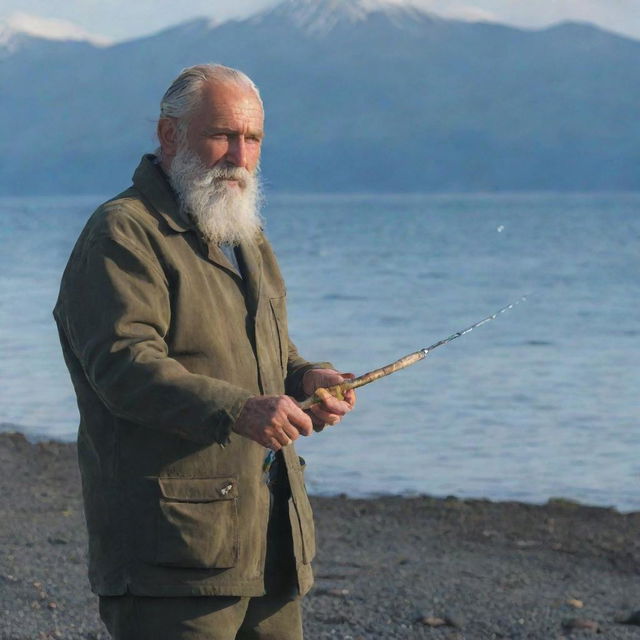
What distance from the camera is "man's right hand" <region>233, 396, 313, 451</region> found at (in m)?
3.34

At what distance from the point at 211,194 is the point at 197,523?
0.80 m

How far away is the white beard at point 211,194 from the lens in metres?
3.71

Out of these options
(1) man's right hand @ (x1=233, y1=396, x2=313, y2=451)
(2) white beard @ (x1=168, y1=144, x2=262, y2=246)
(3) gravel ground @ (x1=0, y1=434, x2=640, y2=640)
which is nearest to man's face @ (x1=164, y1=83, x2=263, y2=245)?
(2) white beard @ (x1=168, y1=144, x2=262, y2=246)

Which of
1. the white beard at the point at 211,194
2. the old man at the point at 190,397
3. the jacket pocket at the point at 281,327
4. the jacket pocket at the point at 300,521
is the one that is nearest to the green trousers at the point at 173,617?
the old man at the point at 190,397

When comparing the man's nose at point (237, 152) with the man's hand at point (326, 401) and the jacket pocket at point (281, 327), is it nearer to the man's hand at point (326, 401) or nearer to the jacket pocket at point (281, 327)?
the jacket pocket at point (281, 327)

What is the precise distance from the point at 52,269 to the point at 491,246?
3109 cm

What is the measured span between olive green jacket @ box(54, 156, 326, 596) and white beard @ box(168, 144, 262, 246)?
36mm

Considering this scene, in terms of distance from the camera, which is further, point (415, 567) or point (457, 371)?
point (457, 371)

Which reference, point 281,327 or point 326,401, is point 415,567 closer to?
point 281,327

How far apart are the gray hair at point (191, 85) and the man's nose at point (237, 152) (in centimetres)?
12

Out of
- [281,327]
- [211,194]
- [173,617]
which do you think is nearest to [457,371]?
[281,327]

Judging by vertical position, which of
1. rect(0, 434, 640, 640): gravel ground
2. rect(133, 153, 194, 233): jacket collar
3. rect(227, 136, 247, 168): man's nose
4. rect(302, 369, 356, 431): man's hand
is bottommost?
rect(0, 434, 640, 640): gravel ground

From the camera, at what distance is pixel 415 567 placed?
954 centimetres

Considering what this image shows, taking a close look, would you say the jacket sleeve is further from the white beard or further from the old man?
the white beard
